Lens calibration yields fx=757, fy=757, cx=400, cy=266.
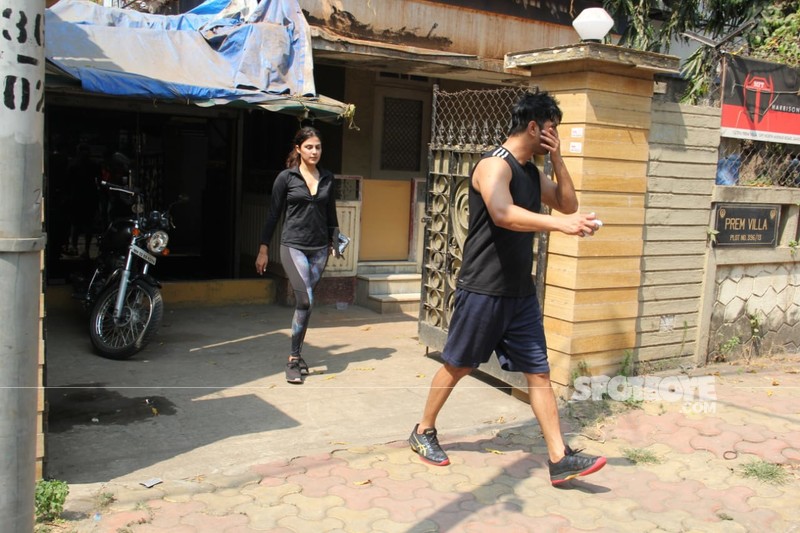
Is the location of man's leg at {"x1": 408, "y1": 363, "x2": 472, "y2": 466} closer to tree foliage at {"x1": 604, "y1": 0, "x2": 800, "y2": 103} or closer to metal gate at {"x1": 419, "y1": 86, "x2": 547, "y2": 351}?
metal gate at {"x1": 419, "y1": 86, "x2": 547, "y2": 351}

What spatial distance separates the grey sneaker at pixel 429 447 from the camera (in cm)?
444

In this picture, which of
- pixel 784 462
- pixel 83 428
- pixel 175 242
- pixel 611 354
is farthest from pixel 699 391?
pixel 175 242

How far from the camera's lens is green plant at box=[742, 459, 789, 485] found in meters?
4.46

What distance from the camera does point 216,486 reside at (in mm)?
4004

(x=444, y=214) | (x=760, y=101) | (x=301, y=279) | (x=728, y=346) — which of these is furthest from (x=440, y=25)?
(x=728, y=346)

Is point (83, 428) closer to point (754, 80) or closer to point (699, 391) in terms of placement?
point (699, 391)

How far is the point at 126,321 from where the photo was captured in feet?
21.1

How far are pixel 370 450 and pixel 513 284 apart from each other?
4.47 ft

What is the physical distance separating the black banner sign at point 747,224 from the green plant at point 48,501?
17.3 feet

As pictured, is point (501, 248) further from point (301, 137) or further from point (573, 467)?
point (301, 137)

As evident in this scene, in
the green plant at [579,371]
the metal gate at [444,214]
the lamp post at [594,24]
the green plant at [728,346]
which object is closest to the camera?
the lamp post at [594,24]

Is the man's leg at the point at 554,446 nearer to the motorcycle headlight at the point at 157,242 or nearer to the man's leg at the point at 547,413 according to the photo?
the man's leg at the point at 547,413

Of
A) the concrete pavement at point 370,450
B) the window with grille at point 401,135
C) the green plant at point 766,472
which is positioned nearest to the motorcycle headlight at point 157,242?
the concrete pavement at point 370,450

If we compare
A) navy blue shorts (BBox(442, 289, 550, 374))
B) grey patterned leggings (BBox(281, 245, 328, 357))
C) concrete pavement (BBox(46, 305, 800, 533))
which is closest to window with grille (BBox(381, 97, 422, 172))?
concrete pavement (BBox(46, 305, 800, 533))
